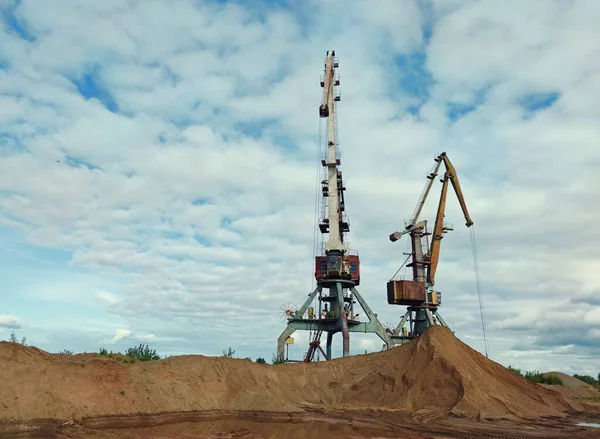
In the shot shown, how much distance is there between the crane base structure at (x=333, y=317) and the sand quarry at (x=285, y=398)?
467 inches

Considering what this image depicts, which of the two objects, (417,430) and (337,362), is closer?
(417,430)

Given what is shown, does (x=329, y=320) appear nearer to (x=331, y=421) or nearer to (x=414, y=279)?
(x=414, y=279)

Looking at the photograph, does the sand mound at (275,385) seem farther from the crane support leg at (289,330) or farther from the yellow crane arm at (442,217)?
the yellow crane arm at (442,217)

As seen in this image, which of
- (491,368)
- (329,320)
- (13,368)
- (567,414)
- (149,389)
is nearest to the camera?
(13,368)

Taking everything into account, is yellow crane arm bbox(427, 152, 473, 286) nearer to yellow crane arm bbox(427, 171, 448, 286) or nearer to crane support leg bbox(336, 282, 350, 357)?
yellow crane arm bbox(427, 171, 448, 286)

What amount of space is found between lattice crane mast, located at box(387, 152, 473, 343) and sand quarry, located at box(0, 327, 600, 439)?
18834 millimetres

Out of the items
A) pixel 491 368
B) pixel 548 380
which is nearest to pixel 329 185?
pixel 491 368

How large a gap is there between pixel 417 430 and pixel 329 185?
33.8m

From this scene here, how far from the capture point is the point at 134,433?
2106cm

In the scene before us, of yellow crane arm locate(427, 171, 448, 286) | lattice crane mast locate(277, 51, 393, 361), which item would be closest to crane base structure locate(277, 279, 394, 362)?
lattice crane mast locate(277, 51, 393, 361)

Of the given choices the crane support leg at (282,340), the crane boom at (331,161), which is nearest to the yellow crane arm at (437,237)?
the crane boom at (331,161)

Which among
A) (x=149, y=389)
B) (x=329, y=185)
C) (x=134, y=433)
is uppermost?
(x=329, y=185)

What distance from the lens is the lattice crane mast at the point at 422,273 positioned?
55969 millimetres

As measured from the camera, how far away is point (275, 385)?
3431cm
